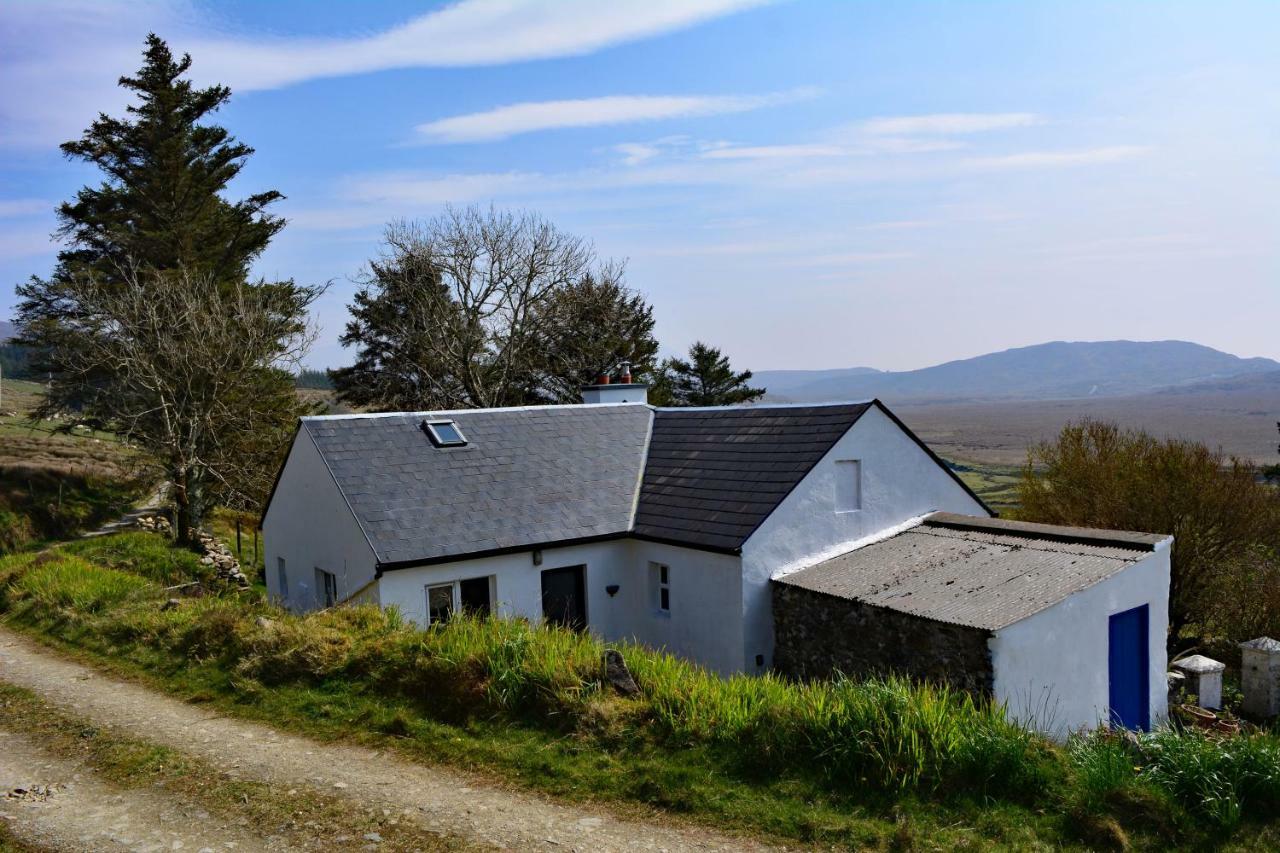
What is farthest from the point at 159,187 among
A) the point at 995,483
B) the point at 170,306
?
the point at 995,483

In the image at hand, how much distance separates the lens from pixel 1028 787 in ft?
26.3

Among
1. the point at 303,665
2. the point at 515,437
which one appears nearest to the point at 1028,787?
the point at 303,665

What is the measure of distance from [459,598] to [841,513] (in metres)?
7.31

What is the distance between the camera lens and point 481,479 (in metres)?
17.8

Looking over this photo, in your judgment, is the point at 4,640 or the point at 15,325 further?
the point at 15,325

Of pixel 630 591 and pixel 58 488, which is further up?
pixel 58 488

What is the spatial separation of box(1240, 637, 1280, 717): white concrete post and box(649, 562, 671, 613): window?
11314 mm

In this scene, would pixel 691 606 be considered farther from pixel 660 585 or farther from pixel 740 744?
pixel 740 744

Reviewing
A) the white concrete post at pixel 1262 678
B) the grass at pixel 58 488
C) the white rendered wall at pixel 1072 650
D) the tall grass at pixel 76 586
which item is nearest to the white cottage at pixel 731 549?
the white rendered wall at pixel 1072 650

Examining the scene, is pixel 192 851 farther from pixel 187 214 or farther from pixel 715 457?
pixel 187 214

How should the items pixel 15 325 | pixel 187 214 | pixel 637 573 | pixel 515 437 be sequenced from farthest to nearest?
pixel 187 214
pixel 15 325
pixel 515 437
pixel 637 573

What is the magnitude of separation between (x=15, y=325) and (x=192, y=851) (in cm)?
3450

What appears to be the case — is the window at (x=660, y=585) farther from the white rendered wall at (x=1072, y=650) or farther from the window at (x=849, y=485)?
the white rendered wall at (x=1072, y=650)

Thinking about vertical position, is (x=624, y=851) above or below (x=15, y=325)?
below
